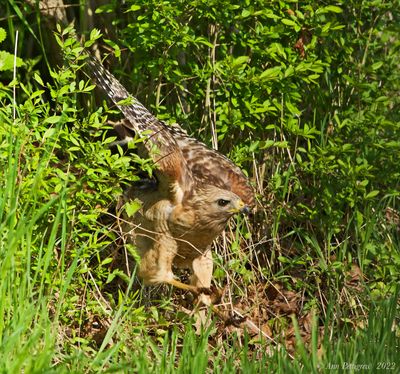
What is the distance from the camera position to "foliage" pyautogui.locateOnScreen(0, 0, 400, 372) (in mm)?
5801

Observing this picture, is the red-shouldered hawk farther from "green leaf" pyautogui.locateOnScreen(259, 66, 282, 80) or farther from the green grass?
"green leaf" pyautogui.locateOnScreen(259, 66, 282, 80)

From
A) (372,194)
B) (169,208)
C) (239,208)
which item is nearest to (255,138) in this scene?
(372,194)

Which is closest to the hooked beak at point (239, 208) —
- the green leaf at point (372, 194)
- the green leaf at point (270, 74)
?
the green leaf at point (270, 74)

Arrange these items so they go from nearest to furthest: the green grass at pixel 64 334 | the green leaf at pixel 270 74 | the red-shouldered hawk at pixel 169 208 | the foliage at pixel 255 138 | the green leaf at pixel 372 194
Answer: the green grass at pixel 64 334, the foliage at pixel 255 138, the red-shouldered hawk at pixel 169 208, the green leaf at pixel 270 74, the green leaf at pixel 372 194

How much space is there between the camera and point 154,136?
6281 mm

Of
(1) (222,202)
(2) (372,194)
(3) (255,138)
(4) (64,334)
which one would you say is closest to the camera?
(4) (64,334)

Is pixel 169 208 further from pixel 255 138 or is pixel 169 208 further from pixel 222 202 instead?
pixel 255 138

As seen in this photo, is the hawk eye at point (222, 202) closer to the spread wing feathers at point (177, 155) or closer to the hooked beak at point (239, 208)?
the hooked beak at point (239, 208)

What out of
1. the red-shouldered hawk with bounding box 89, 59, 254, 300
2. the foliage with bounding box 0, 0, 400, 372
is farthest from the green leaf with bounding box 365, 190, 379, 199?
the red-shouldered hawk with bounding box 89, 59, 254, 300

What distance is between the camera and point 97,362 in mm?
4484

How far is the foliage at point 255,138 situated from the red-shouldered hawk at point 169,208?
0.19 metres

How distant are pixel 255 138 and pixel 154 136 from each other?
4.46ft

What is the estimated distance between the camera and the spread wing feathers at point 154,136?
20.4 ft

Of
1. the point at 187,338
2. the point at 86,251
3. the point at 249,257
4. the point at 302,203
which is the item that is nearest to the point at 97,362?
the point at 187,338
